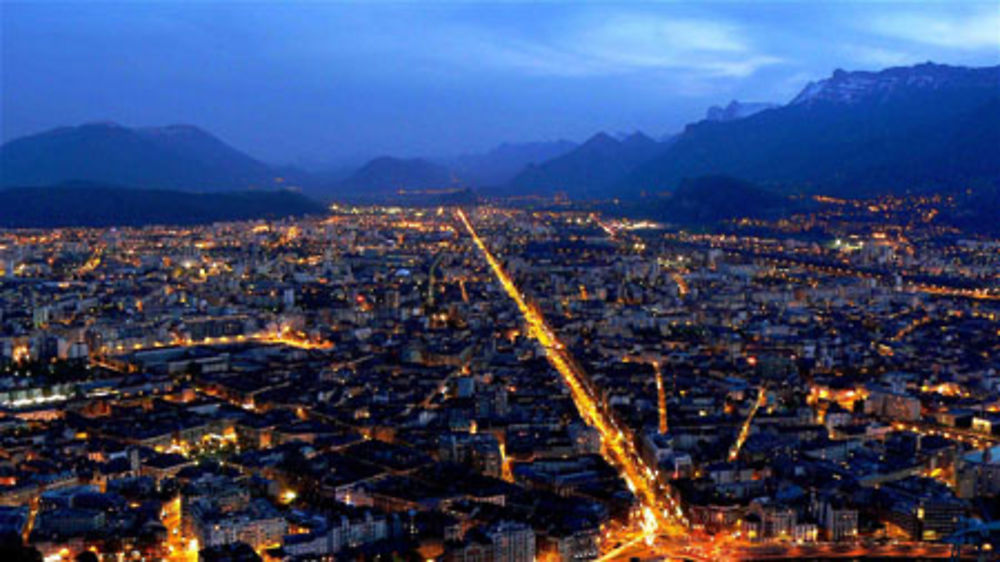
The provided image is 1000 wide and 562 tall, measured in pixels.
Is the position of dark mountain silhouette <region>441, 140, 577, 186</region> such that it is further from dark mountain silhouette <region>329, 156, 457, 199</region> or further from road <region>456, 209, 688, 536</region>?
road <region>456, 209, 688, 536</region>

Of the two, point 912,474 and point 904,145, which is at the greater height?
point 904,145

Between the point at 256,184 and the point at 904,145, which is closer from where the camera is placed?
the point at 904,145

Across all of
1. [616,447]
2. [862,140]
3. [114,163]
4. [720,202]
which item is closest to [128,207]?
[720,202]

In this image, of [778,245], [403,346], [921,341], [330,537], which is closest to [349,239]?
[778,245]

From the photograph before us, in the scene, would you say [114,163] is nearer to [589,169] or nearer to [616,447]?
[589,169]

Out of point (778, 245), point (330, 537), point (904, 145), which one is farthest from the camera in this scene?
point (904, 145)

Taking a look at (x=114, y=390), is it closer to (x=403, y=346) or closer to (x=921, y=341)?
(x=403, y=346)

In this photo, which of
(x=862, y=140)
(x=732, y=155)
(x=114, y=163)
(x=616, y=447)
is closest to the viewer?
(x=616, y=447)

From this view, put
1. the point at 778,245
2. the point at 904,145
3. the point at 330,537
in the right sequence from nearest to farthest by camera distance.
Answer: the point at 330,537, the point at 778,245, the point at 904,145

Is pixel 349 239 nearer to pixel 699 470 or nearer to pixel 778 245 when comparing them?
pixel 778 245
